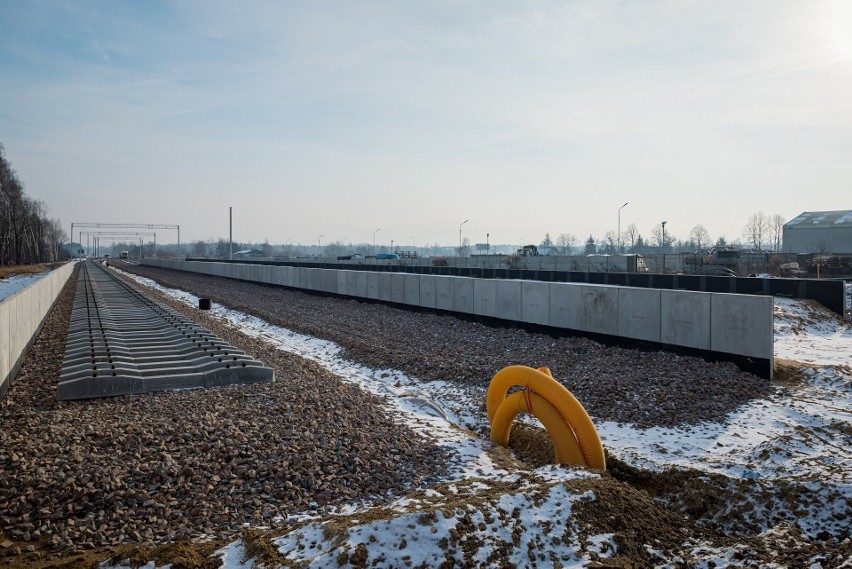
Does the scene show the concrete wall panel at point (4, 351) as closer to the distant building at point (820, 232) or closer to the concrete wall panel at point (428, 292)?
the concrete wall panel at point (428, 292)

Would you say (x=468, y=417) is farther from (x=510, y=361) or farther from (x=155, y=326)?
(x=155, y=326)

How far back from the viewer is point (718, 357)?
11.8 m

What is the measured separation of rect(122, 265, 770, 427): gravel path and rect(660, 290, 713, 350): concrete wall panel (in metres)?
0.39

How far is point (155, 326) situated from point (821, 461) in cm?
1654

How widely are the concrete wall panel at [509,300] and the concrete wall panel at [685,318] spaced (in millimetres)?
4696

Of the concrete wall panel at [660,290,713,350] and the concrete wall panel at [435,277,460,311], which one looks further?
the concrete wall panel at [435,277,460,311]

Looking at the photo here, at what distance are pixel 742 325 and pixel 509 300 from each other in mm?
6970

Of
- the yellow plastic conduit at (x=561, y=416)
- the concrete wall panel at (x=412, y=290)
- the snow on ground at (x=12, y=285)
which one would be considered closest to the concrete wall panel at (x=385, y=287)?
the concrete wall panel at (x=412, y=290)

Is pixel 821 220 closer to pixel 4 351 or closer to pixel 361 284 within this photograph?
pixel 361 284

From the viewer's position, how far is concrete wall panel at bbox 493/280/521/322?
17.1 meters

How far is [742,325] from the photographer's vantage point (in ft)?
37.5

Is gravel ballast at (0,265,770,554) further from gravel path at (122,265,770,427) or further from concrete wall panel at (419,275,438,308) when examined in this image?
concrete wall panel at (419,275,438,308)

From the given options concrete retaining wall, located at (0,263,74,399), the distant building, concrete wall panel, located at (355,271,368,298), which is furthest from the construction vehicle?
concrete retaining wall, located at (0,263,74,399)

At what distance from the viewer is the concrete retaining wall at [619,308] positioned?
11.4 m
